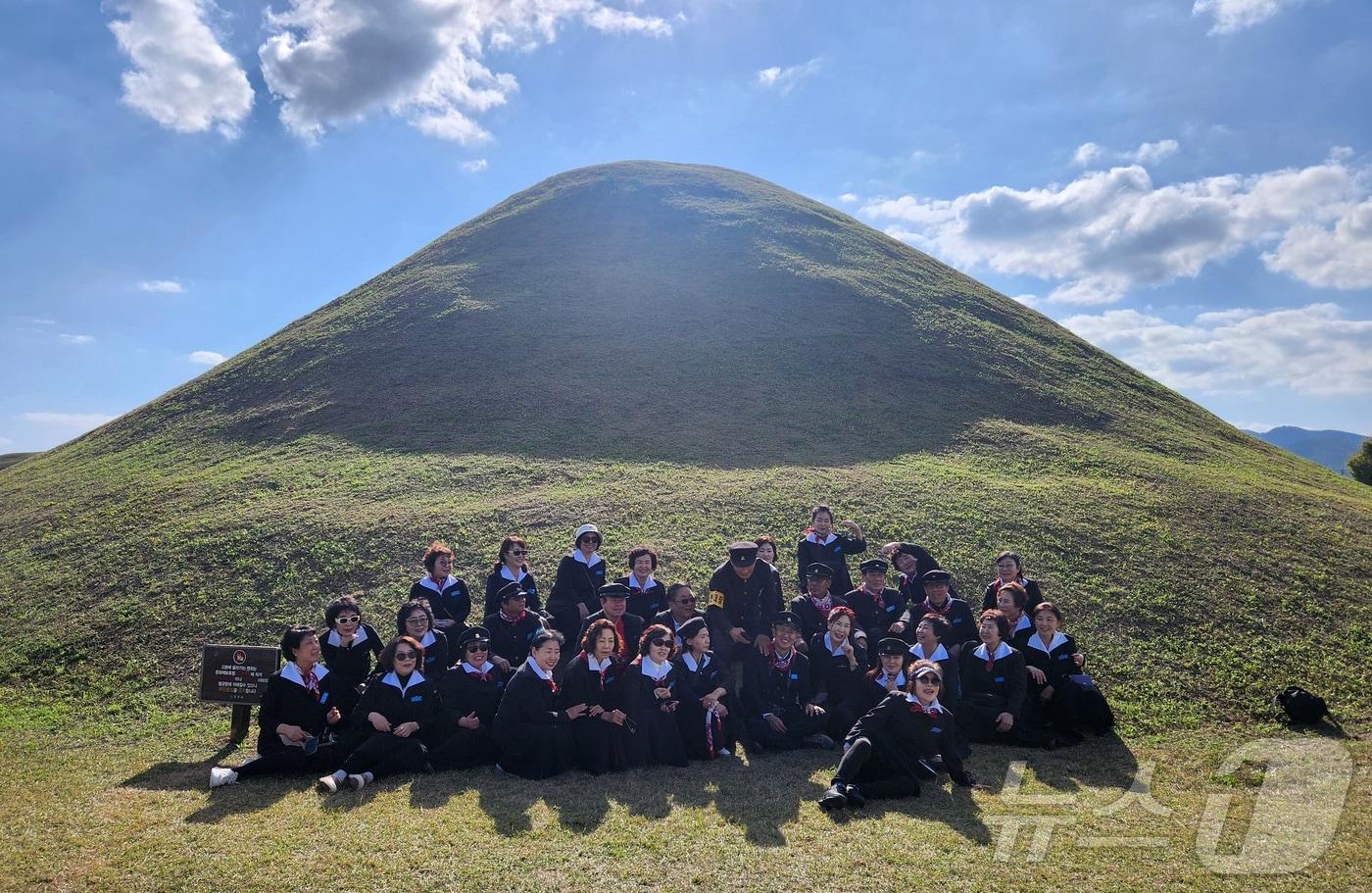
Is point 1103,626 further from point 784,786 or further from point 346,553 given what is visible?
point 346,553

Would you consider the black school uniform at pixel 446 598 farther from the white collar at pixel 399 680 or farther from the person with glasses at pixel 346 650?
the white collar at pixel 399 680

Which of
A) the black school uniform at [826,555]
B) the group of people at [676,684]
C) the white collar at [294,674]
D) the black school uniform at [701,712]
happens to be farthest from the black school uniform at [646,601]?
the white collar at [294,674]

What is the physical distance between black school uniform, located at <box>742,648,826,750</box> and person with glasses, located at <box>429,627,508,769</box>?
2631 mm

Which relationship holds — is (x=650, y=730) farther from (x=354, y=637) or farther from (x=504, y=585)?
(x=354, y=637)

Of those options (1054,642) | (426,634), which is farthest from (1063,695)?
(426,634)

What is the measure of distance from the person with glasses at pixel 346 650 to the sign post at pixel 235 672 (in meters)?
0.65

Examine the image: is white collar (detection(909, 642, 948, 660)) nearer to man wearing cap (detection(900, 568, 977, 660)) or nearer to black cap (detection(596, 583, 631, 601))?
man wearing cap (detection(900, 568, 977, 660))

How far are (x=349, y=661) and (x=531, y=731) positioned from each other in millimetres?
2206

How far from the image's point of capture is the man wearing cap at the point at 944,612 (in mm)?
8977

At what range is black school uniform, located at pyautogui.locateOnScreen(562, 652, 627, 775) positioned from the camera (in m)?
7.29

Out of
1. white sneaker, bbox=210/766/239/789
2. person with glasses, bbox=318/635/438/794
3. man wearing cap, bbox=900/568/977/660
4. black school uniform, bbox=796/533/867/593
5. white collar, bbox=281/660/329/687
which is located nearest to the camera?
white sneaker, bbox=210/766/239/789

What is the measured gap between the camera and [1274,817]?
20.0ft

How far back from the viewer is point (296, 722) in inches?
291

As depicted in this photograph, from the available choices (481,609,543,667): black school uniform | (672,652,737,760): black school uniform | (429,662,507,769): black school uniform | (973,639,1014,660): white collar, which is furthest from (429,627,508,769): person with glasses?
(973,639,1014,660): white collar
